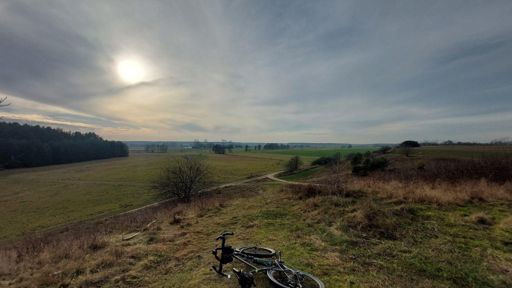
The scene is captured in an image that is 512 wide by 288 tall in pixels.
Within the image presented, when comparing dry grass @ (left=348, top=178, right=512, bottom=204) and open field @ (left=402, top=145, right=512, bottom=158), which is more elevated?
open field @ (left=402, top=145, right=512, bottom=158)

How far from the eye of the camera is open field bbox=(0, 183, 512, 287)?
505 centimetres

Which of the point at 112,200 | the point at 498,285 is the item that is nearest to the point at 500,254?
the point at 498,285

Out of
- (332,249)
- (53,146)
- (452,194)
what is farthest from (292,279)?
(53,146)

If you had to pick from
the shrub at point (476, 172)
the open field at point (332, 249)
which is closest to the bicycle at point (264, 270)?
the open field at point (332, 249)

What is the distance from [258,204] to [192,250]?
5681 millimetres

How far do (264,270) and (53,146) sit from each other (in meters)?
101

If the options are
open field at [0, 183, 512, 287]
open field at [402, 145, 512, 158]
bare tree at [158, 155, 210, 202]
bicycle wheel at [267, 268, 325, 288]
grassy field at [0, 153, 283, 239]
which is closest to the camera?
bicycle wheel at [267, 268, 325, 288]

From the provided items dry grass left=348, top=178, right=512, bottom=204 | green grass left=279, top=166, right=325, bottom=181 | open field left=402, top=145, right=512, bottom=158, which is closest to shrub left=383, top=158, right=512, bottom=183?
dry grass left=348, top=178, right=512, bottom=204

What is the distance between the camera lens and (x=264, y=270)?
5.00m

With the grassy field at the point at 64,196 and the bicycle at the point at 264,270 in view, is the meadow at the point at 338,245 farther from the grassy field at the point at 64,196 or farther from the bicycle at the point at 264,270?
the grassy field at the point at 64,196

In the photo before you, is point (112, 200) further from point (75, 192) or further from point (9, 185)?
point (9, 185)

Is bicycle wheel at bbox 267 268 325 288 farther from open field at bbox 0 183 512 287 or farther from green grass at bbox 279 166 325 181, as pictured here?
green grass at bbox 279 166 325 181

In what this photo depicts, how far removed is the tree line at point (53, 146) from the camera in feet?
231

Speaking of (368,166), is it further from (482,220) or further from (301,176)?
(482,220)
